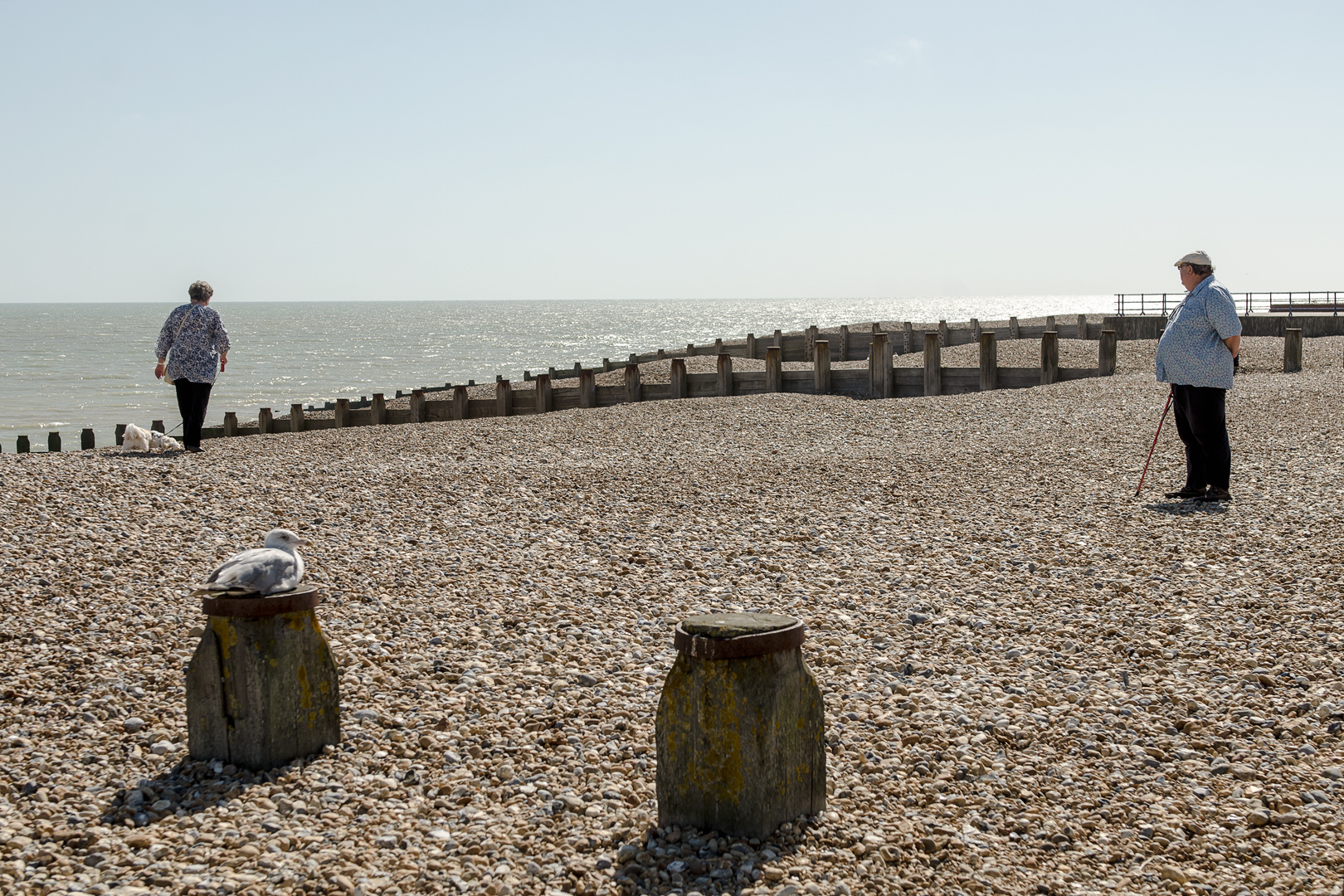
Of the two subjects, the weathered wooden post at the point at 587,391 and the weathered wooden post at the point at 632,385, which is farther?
the weathered wooden post at the point at 632,385

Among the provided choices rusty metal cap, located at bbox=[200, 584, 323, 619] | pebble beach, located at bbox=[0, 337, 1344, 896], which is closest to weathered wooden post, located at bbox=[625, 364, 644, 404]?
pebble beach, located at bbox=[0, 337, 1344, 896]

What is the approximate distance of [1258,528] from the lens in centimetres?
683

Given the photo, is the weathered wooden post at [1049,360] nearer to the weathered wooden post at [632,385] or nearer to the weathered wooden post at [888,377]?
the weathered wooden post at [888,377]

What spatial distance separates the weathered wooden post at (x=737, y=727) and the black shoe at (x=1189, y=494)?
5.80 m

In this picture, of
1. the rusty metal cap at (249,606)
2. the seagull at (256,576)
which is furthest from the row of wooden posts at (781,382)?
the rusty metal cap at (249,606)

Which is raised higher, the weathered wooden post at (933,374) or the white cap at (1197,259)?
the white cap at (1197,259)

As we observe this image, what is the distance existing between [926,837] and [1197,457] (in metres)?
5.86

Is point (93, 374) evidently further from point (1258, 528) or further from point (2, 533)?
point (1258, 528)

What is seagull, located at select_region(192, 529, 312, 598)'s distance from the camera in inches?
141

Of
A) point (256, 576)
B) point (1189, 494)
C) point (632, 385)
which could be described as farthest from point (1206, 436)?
point (632, 385)

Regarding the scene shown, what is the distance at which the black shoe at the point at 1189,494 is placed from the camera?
25.7 ft

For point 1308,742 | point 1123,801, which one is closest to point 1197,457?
point 1308,742

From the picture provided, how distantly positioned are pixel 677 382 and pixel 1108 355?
7.00 meters

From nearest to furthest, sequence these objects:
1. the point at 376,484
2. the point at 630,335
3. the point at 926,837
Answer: the point at 926,837, the point at 376,484, the point at 630,335
